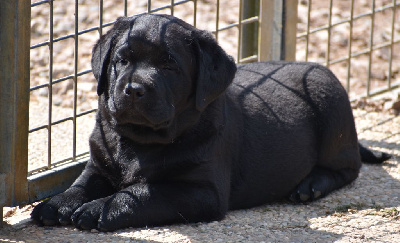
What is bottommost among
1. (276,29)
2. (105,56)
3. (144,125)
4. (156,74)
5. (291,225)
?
(291,225)

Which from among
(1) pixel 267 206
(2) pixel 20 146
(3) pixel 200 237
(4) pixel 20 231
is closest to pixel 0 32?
(2) pixel 20 146

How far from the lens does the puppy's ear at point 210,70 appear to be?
4461mm

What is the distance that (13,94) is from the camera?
424 cm

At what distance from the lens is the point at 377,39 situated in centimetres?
927

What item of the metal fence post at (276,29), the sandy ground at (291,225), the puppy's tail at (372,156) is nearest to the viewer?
the sandy ground at (291,225)

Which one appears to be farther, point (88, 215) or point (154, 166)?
point (154, 166)

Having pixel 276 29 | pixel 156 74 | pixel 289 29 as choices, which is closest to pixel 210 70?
pixel 156 74

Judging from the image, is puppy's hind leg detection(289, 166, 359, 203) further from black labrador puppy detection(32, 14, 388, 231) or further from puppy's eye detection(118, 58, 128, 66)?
puppy's eye detection(118, 58, 128, 66)

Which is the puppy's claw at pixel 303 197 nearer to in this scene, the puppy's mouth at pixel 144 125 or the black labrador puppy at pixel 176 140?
the black labrador puppy at pixel 176 140

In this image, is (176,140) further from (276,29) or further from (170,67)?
(276,29)

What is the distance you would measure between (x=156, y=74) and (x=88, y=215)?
32.0 inches

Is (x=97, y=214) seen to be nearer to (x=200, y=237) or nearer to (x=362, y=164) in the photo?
(x=200, y=237)

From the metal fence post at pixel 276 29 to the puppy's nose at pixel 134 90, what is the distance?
92.9 inches

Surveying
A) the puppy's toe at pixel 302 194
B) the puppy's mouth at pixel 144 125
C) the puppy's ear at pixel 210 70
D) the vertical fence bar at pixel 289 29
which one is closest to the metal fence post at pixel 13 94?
the puppy's mouth at pixel 144 125
